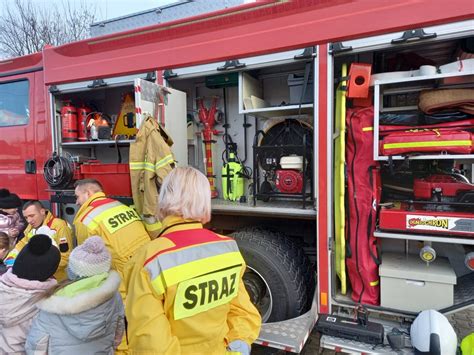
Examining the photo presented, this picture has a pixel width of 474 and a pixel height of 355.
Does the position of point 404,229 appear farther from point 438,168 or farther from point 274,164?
point 274,164

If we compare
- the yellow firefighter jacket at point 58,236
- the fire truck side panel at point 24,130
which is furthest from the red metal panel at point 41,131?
the yellow firefighter jacket at point 58,236

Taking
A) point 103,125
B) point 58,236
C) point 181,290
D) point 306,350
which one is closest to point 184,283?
point 181,290

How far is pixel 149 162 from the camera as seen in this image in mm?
2828

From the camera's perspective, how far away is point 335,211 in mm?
2523

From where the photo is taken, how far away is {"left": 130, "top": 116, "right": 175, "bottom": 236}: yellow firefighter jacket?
2.79 metres

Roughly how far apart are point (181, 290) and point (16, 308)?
121 centimetres

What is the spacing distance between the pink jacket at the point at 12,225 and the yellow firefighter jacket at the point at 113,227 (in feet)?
4.72

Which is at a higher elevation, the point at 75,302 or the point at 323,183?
the point at 323,183

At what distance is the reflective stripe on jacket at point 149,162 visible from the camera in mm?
2789

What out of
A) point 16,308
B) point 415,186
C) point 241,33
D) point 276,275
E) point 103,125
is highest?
point 241,33

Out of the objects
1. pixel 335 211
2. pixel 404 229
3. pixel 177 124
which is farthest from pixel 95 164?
pixel 404 229

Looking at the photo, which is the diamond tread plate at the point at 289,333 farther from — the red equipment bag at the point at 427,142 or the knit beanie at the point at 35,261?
the knit beanie at the point at 35,261

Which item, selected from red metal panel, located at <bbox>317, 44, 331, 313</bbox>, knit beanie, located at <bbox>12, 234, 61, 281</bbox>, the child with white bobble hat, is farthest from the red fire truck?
knit beanie, located at <bbox>12, 234, 61, 281</bbox>

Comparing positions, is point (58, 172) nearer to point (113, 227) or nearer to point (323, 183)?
point (113, 227)
